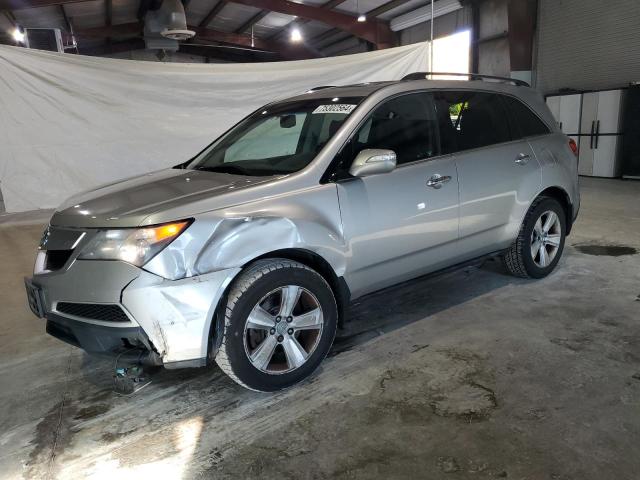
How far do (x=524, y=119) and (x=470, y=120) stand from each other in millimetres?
620

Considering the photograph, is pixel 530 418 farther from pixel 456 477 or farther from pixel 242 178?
pixel 242 178

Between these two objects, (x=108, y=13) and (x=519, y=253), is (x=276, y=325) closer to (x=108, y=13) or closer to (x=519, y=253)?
(x=519, y=253)

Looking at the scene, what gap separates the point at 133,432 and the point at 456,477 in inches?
54.9

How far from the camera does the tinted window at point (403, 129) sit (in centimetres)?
272

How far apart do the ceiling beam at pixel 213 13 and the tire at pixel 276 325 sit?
47.1 ft

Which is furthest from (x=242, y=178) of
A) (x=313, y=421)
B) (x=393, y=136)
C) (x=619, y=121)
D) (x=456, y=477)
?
(x=619, y=121)

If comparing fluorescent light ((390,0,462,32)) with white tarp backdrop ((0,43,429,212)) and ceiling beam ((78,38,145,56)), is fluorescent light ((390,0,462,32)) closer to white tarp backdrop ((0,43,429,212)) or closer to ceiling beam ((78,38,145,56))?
white tarp backdrop ((0,43,429,212))

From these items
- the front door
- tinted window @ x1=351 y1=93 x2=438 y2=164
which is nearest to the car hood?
the front door

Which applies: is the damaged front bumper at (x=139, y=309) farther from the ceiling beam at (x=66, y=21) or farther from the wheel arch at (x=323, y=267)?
the ceiling beam at (x=66, y=21)

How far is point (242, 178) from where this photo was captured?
2.51 meters

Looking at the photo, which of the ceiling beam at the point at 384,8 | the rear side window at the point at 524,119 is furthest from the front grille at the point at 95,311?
the ceiling beam at the point at 384,8

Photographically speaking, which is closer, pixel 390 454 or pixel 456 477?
pixel 456 477

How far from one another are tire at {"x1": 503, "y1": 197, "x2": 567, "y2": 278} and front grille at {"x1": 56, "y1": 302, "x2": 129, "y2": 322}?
9.07 feet

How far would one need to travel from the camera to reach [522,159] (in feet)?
11.1
